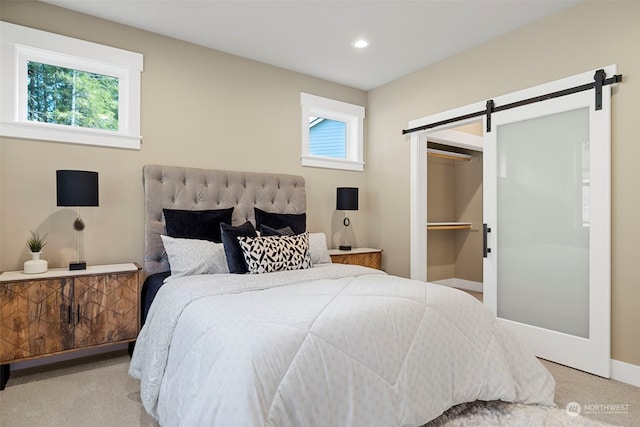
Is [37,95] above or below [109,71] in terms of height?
below

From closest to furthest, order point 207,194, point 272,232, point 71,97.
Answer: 1. point 71,97
2. point 272,232
3. point 207,194

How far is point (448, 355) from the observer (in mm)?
1903

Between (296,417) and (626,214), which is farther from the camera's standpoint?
(626,214)

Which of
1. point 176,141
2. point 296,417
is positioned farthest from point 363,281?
point 176,141

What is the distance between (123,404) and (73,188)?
1.55 meters

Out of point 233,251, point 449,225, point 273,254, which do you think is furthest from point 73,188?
point 449,225

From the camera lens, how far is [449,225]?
545cm

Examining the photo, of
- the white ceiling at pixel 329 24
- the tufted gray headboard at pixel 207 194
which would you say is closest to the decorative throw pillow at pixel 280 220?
the tufted gray headboard at pixel 207 194

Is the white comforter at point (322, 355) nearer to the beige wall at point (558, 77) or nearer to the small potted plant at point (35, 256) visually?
the small potted plant at point (35, 256)

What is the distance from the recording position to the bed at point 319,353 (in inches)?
56.8

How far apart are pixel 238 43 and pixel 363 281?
8.72 feet

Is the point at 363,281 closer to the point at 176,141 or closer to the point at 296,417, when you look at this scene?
the point at 296,417

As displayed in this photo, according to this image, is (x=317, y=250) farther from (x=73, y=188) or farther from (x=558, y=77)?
(x=558, y=77)

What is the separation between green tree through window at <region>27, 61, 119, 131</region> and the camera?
2.94 metres
